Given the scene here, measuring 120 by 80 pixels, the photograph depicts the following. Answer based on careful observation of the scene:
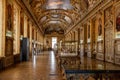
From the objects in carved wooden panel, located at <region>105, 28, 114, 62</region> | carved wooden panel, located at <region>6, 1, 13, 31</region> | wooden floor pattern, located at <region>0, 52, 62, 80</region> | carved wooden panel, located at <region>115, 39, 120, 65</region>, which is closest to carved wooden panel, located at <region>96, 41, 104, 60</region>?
carved wooden panel, located at <region>105, 28, 114, 62</region>

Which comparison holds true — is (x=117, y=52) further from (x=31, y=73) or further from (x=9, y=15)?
(x=9, y=15)

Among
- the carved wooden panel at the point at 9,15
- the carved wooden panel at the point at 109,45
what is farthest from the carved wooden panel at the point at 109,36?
the carved wooden panel at the point at 9,15

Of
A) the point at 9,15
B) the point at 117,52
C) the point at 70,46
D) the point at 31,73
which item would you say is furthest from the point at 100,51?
the point at 31,73

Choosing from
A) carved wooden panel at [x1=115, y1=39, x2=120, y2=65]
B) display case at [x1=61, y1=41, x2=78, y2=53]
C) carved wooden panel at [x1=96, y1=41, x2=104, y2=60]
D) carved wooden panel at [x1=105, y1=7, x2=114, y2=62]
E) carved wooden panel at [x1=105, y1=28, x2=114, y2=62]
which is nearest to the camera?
carved wooden panel at [x1=115, y1=39, x2=120, y2=65]

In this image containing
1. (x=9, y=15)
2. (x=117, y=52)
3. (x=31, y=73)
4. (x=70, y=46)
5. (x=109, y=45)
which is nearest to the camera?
(x=31, y=73)

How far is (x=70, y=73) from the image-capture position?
22.5 ft

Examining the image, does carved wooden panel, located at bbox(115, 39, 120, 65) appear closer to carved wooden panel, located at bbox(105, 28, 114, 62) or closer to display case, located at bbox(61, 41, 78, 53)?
carved wooden panel, located at bbox(105, 28, 114, 62)

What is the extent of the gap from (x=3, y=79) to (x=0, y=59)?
3899 millimetres

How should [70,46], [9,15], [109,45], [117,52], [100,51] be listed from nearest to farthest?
[117,52], [9,15], [109,45], [100,51], [70,46]

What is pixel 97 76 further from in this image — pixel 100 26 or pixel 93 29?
pixel 93 29

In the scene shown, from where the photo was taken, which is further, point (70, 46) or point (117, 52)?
point (70, 46)

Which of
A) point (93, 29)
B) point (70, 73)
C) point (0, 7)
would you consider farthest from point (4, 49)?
point (93, 29)

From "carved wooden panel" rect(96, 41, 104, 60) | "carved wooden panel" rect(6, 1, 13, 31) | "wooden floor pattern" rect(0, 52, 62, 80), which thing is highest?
"carved wooden panel" rect(6, 1, 13, 31)

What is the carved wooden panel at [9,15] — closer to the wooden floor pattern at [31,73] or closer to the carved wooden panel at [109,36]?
the wooden floor pattern at [31,73]
